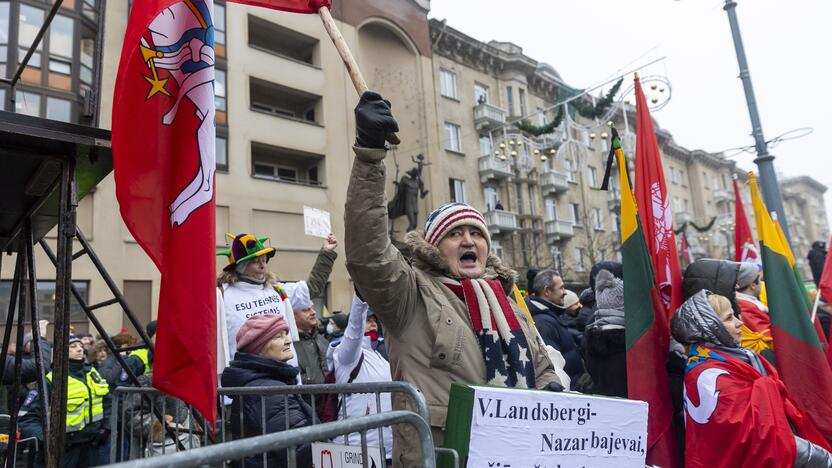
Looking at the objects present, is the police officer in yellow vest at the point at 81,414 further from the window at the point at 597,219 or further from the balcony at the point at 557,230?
the window at the point at 597,219

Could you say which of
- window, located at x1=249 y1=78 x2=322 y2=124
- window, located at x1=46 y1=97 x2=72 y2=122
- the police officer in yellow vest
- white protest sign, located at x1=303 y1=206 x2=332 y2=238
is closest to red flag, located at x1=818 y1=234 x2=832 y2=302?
white protest sign, located at x1=303 y1=206 x2=332 y2=238

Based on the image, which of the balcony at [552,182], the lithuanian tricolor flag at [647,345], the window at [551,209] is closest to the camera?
the lithuanian tricolor flag at [647,345]

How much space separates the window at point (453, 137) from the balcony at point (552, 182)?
7.22 meters

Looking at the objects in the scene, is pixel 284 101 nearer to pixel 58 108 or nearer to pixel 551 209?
pixel 58 108

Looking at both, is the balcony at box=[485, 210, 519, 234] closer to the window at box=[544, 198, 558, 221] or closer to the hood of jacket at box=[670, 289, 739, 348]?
the window at box=[544, 198, 558, 221]

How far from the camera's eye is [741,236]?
27.7 feet

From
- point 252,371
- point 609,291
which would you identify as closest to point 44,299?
point 252,371

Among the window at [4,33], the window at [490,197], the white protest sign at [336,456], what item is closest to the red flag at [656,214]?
the white protest sign at [336,456]

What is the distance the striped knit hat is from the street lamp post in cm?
646

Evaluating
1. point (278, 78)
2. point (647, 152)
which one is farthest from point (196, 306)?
point (278, 78)

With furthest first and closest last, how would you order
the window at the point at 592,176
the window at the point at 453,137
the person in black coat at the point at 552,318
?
the window at the point at 592,176 → the window at the point at 453,137 → the person in black coat at the point at 552,318

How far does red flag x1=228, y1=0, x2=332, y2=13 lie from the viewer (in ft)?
8.34

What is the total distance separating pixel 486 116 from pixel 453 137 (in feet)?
7.17

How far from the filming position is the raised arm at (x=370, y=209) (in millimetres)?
2029
